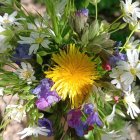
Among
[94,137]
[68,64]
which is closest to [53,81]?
[68,64]

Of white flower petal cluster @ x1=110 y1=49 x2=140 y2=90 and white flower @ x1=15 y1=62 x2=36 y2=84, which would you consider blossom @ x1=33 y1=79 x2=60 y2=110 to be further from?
white flower petal cluster @ x1=110 y1=49 x2=140 y2=90

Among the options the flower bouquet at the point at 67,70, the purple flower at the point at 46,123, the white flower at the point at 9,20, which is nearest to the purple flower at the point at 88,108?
the flower bouquet at the point at 67,70

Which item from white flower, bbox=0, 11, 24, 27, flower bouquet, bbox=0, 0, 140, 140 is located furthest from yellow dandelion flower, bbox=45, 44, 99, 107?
white flower, bbox=0, 11, 24, 27

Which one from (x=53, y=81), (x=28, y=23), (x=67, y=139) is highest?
(x=28, y=23)

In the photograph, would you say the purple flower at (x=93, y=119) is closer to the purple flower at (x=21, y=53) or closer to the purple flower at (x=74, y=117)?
the purple flower at (x=74, y=117)

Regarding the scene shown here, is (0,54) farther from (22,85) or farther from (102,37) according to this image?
(102,37)

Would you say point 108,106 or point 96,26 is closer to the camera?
point 96,26

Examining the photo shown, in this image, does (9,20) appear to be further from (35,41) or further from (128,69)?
(128,69)

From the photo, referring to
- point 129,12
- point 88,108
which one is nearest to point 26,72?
point 88,108
